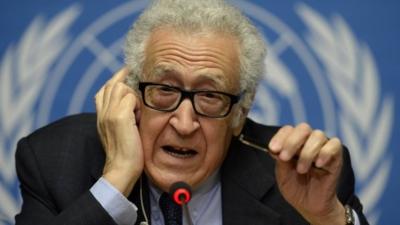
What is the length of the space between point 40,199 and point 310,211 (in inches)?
40.9

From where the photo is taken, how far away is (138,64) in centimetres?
235

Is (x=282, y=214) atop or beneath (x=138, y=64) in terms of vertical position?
beneath

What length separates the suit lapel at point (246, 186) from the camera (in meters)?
2.41

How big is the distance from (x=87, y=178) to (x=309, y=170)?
0.90 meters

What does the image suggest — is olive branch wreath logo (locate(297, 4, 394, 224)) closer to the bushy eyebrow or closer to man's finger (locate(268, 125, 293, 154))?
the bushy eyebrow

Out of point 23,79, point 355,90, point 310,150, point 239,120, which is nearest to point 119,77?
point 239,120

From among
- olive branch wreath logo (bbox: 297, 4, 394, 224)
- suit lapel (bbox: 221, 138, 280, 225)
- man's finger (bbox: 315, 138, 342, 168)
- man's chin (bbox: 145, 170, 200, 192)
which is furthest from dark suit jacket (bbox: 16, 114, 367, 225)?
man's finger (bbox: 315, 138, 342, 168)

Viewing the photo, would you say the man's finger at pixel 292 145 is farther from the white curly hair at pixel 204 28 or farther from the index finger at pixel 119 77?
the index finger at pixel 119 77

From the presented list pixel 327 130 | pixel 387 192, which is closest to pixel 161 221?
pixel 327 130

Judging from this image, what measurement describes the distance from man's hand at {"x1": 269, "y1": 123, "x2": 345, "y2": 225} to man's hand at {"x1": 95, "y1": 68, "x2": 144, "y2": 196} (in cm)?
53

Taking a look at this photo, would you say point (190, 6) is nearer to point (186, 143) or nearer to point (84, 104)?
point (186, 143)

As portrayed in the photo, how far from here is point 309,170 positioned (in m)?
2.06

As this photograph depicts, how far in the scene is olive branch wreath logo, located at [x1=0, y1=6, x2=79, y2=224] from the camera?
2971 millimetres

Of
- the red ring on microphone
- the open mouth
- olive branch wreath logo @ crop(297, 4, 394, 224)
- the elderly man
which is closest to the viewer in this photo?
the red ring on microphone
